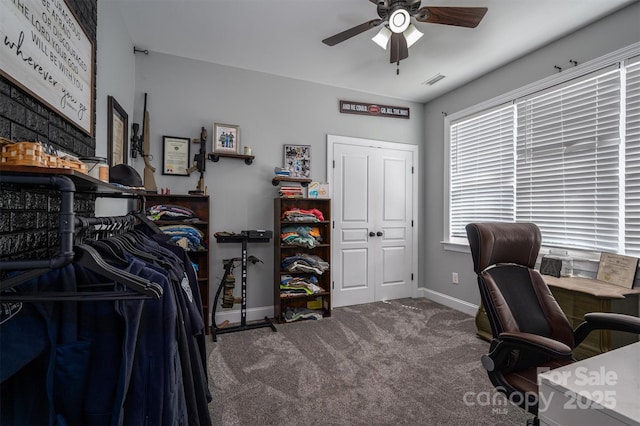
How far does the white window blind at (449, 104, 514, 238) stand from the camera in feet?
10.8

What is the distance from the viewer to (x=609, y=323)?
140 cm

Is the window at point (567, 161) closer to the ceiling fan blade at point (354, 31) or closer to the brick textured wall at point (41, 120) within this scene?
the ceiling fan blade at point (354, 31)

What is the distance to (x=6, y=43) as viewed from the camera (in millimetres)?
988

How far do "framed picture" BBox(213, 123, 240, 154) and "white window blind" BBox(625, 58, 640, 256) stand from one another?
3528 mm

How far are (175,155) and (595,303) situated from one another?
3898 millimetres

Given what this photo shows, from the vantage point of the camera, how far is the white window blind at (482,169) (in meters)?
3.31

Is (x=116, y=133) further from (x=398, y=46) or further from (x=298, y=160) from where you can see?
(x=398, y=46)

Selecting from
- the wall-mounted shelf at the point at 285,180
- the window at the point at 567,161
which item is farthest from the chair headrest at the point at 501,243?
the wall-mounted shelf at the point at 285,180

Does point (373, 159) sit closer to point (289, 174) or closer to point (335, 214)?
point (335, 214)

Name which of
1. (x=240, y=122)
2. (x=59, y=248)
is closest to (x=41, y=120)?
(x=59, y=248)

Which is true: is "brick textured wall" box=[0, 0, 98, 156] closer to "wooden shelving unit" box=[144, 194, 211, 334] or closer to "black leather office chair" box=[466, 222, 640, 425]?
"wooden shelving unit" box=[144, 194, 211, 334]

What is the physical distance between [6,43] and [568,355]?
2344 millimetres

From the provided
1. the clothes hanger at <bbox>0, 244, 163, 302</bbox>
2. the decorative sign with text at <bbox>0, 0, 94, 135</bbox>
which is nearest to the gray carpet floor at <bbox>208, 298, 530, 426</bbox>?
the clothes hanger at <bbox>0, 244, 163, 302</bbox>

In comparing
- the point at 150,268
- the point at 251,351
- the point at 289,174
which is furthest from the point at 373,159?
the point at 150,268
